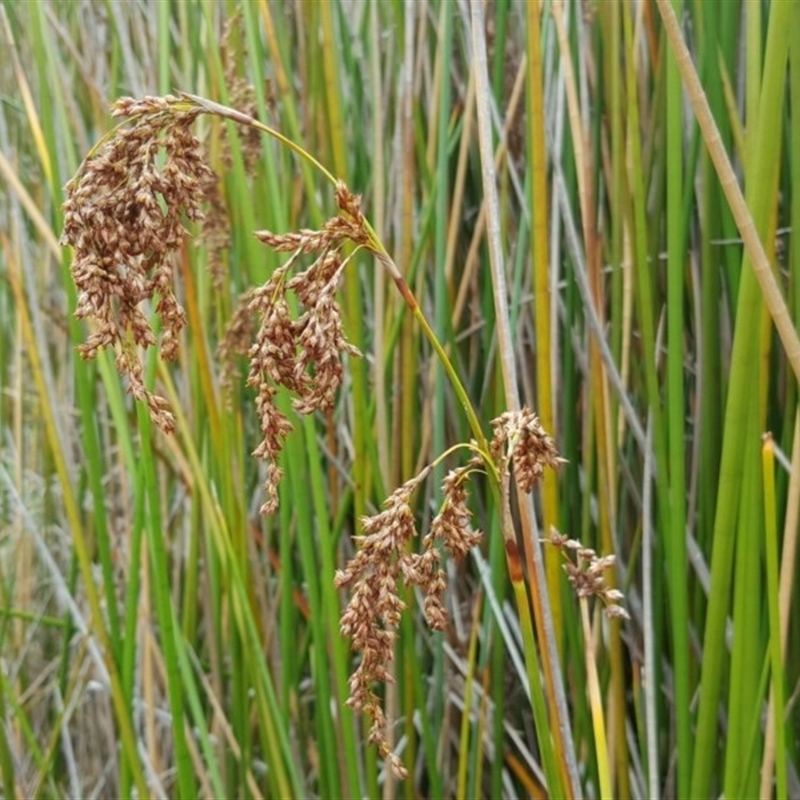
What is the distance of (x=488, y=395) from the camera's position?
1067 mm

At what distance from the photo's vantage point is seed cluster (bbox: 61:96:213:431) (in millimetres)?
485

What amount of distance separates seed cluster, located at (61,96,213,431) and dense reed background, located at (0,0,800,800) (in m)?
0.25

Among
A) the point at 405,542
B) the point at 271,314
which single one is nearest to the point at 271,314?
the point at 271,314

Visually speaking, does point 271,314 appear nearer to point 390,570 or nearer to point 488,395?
point 390,570

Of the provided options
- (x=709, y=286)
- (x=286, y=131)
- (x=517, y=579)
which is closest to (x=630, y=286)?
(x=709, y=286)

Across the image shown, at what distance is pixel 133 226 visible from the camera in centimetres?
50

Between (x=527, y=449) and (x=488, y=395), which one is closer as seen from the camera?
(x=527, y=449)

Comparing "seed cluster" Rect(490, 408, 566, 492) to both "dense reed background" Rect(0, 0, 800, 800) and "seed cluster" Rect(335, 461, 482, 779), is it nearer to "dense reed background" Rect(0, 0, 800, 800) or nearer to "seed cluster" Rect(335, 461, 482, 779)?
"seed cluster" Rect(335, 461, 482, 779)

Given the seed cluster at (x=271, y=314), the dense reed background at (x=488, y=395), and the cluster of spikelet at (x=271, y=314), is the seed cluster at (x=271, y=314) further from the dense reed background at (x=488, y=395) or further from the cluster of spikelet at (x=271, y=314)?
the dense reed background at (x=488, y=395)

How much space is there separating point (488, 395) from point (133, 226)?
1.97 ft

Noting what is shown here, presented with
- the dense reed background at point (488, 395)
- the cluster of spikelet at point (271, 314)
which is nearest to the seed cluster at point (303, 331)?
the cluster of spikelet at point (271, 314)

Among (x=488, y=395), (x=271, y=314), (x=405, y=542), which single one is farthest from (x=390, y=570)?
(x=488, y=395)

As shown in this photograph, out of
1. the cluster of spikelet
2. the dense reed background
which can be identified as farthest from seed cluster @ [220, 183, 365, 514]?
the dense reed background

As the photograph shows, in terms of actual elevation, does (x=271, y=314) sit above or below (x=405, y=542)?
above
